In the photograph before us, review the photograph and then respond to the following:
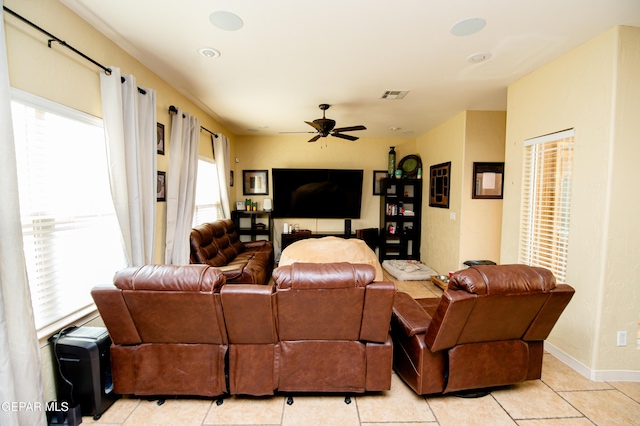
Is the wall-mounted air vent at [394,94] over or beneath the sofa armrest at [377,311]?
over

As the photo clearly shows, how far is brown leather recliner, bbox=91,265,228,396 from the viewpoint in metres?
1.56

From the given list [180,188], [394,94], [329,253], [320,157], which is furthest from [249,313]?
[320,157]

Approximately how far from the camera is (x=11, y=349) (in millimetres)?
1363

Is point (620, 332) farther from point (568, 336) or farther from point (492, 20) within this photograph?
point (492, 20)

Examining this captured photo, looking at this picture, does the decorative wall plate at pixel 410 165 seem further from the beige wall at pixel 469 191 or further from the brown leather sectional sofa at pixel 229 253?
the brown leather sectional sofa at pixel 229 253

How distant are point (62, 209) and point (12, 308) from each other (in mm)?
785

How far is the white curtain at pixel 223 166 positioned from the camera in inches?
175

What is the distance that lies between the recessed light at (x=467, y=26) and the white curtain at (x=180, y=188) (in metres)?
2.97

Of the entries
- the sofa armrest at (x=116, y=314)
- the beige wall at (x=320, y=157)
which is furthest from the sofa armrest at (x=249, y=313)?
the beige wall at (x=320, y=157)

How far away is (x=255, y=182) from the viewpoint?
5.77 meters

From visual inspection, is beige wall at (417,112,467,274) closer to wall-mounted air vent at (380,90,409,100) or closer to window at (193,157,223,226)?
wall-mounted air vent at (380,90,409,100)

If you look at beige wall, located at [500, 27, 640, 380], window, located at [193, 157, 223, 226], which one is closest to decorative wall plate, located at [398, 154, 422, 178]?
beige wall, located at [500, 27, 640, 380]

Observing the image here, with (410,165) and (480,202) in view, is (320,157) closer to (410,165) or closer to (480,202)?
(410,165)

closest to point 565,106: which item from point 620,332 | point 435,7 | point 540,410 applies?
point 435,7
